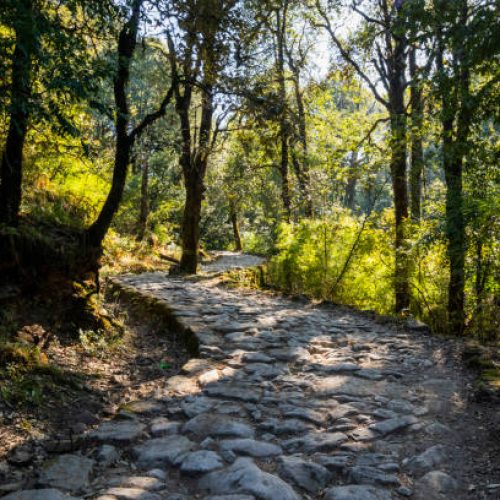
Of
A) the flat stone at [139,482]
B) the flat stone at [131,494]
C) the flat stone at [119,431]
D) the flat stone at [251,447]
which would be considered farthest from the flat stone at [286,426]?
the flat stone at [131,494]

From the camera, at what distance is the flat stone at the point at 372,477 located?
9.51ft

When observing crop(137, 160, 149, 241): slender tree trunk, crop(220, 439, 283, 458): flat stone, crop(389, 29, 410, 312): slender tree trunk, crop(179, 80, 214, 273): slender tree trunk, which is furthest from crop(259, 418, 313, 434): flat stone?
crop(137, 160, 149, 241): slender tree trunk

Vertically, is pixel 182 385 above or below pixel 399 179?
below

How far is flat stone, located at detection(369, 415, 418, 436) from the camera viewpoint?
361 centimetres

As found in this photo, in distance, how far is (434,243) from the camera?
728 centimetres

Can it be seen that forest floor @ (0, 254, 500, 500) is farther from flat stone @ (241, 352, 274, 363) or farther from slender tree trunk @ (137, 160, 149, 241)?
slender tree trunk @ (137, 160, 149, 241)

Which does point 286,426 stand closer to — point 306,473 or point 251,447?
point 251,447

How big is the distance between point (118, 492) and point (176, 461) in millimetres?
499

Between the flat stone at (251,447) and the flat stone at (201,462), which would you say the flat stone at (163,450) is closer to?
the flat stone at (201,462)

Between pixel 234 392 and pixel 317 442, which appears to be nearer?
pixel 317 442

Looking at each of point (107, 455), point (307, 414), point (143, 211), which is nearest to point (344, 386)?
point (307, 414)

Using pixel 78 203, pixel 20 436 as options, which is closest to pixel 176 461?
pixel 20 436

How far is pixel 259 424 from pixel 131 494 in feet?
4.28

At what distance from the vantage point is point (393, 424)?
370 cm
